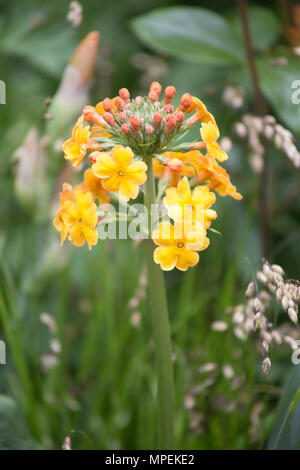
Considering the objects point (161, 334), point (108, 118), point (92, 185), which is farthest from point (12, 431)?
point (108, 118)

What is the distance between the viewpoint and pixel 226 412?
90 cm

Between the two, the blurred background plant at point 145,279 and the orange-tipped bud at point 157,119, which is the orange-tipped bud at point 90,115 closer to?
the orange-tipped bud at point 157,119

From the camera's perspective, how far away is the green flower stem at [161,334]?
663 mm

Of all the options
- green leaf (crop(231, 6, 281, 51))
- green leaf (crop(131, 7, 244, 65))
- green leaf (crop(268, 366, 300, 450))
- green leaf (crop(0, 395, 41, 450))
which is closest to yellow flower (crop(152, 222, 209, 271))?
green leaf (crop(268, 366, 300, 450))

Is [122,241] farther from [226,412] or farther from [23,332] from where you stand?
[226,412]

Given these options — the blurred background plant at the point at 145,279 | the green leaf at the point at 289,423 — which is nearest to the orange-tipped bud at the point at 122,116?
the blurred background plant at the point at 145,279

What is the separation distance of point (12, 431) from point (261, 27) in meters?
1.05

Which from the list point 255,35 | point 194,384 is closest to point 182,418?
point 194,384

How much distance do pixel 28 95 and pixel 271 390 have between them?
3.43 ft

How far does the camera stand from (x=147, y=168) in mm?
654

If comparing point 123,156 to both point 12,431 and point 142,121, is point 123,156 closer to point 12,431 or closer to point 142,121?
point 142,121

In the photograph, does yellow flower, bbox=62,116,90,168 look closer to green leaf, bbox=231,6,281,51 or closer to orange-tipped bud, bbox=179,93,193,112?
orange-tipped bud, bbox=179,93,193,112

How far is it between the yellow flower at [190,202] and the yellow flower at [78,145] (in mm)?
118
